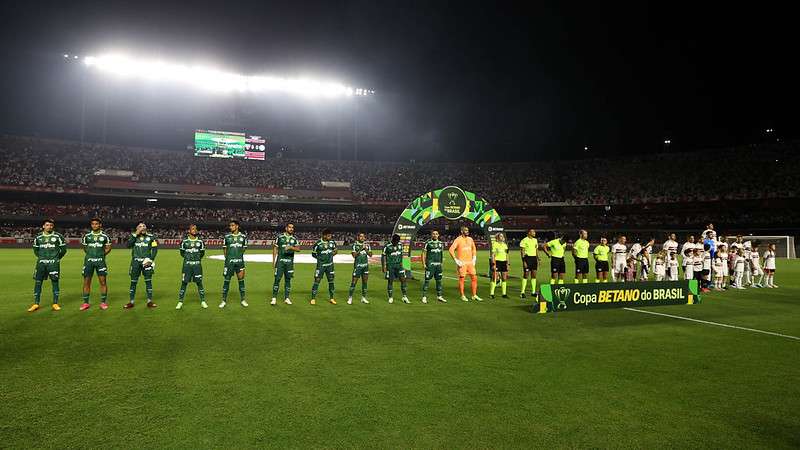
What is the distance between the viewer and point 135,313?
11.1 metres

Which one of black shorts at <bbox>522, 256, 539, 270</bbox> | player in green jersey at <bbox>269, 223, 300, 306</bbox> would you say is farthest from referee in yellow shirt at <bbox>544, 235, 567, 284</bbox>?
player in green jersey at <bbox>269, 223, 300, 306</bbox>

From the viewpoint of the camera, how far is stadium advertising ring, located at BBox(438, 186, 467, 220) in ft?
62.6

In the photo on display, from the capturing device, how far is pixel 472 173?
70188 mm

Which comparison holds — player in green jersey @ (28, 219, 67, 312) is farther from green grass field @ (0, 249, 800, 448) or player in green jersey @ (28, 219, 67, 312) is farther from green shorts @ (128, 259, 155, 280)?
green shorts @ (128, 259, 155, 280)

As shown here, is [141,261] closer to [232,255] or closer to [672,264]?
[232,255]

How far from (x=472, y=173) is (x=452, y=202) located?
52.5 metres

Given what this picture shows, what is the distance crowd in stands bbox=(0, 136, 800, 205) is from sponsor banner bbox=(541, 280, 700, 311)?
47.8 metres

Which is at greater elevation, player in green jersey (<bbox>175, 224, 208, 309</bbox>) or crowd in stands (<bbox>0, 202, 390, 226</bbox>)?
crowd in stands (<bbox>0, 202, 390, 226</bbox>)

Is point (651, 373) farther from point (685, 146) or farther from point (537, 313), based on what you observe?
point (685, 146)

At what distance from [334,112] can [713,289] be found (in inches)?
2269

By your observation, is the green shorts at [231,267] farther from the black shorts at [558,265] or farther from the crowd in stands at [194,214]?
the crowd in stands at [194,214]

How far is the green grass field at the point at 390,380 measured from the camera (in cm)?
461

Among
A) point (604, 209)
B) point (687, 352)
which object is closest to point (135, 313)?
point (687, 352)

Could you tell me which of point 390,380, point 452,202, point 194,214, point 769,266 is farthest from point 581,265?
point 194,214
